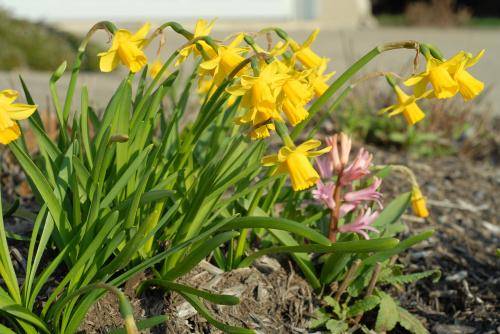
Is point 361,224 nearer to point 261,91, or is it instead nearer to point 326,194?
point 326,194

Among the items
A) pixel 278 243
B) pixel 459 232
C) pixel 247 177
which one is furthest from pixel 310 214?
pixel 459 232

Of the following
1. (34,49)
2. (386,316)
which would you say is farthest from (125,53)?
(34,49)

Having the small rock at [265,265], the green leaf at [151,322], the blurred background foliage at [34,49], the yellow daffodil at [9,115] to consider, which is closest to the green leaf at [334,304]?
the small rock at [265,265]

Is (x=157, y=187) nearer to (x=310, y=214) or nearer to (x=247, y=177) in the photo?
(x=247, y=177)

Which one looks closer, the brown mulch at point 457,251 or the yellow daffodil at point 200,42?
the yellow daffodil at point 200,42

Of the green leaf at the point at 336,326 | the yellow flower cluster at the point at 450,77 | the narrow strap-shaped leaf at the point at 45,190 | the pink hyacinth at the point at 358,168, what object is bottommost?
the green leaf at the point at 336,326

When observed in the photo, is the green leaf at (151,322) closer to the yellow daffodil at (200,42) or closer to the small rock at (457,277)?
the yellow daffodil at (200,42)
